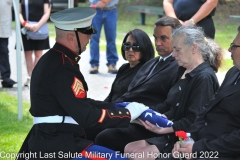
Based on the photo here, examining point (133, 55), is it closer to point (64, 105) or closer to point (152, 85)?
point (152, 85)

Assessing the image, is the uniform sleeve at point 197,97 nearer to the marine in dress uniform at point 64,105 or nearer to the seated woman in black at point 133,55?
the marine in dress uniform at point 64,105

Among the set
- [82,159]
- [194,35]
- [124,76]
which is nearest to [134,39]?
[124,76]

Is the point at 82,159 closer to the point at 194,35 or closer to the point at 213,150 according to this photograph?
the point at 213,150

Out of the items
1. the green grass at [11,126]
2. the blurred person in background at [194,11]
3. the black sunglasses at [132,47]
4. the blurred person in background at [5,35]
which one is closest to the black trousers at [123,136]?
the black sunglasses at [132,47]

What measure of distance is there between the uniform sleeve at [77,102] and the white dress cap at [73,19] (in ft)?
1.01

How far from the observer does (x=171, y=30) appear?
16.9ft

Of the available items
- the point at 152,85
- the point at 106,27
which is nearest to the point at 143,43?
the point at 152,85

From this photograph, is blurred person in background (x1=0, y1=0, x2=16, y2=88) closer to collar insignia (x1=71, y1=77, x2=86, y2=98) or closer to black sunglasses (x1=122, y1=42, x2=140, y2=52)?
black sunglasses (x1=122, y1=42, x2=140, y2=52)

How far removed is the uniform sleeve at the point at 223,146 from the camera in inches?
147

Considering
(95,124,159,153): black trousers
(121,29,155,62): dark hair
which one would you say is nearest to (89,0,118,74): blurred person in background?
(121,29,155,62): dark hair

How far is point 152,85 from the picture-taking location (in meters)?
5.05

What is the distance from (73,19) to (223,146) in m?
1.38

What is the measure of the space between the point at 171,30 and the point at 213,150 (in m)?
1.63

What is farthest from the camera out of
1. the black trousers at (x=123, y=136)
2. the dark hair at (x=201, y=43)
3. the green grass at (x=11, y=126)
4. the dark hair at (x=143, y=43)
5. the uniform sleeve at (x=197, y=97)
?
the green grass at (x=11, y=126)
